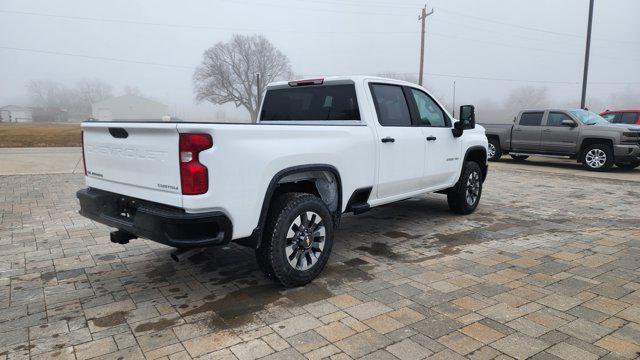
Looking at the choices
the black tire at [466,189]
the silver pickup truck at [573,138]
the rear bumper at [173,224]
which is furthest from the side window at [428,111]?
the silver pickup truck at [573,138]

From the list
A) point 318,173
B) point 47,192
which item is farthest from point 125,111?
point 318,173

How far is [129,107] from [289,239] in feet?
333

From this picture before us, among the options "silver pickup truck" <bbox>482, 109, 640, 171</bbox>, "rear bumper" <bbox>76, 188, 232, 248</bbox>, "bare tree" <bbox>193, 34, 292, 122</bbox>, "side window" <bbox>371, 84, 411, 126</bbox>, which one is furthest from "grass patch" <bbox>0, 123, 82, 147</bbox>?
"bare tree" <bbox>193, 34, 292, 122</bbox>

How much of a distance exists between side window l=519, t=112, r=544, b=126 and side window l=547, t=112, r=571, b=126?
27cm

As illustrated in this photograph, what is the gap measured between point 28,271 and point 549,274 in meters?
4.97

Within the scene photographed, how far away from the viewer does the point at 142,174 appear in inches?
130

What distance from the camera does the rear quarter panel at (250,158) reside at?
3023mm

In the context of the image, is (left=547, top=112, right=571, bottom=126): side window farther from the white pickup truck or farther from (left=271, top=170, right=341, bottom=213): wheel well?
(left=271, top=170, right=341, bottom=213): wheel well

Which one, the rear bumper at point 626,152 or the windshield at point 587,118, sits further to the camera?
the windshield at point 587,118

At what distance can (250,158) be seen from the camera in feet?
10.6

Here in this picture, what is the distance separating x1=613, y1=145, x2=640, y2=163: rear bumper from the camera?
12.0 meters

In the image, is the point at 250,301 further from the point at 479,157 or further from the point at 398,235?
the point at 479,157

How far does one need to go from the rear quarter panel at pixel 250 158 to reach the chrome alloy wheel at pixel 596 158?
11364 mm

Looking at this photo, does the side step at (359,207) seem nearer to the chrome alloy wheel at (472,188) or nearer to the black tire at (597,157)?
the chrome alloy wheel at (472,188)
